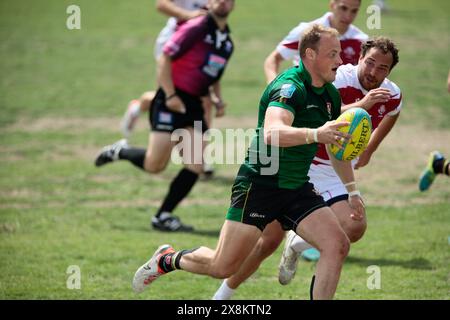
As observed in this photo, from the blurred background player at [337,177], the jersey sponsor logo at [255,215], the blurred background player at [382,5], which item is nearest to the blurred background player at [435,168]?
the blurred background player at [337,177]

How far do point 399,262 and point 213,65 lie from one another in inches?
127

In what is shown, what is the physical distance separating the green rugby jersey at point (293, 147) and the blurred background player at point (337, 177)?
1.77 feet

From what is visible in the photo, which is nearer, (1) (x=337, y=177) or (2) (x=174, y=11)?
(1) (x=337, y=177)

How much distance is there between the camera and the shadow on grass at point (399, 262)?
776cm

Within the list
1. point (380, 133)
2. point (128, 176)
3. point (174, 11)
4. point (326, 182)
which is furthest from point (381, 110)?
point (128, 176)

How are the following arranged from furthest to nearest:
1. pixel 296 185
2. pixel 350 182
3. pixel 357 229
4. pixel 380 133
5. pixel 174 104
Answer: pixel 174 104
pixel 380 133
pixel 357 229
pixel 350 182
pixel 296 185

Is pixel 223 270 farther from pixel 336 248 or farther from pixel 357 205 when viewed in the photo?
pixel 357 205

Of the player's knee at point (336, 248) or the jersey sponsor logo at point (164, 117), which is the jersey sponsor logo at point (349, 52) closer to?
the jersey sponsor logo at point (164, 117)

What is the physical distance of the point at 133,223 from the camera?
9.41 meters

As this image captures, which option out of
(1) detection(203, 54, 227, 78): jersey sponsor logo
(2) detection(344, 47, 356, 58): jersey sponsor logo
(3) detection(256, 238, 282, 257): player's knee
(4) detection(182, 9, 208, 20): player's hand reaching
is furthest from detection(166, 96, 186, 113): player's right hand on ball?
(3) detection(256, 238, 282, 257): player's knee

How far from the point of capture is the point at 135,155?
980 centimetres

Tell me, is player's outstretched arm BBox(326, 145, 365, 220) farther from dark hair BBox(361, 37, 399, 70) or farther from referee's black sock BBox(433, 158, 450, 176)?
referee's black sock BBox(433, 158, 450, 176)
